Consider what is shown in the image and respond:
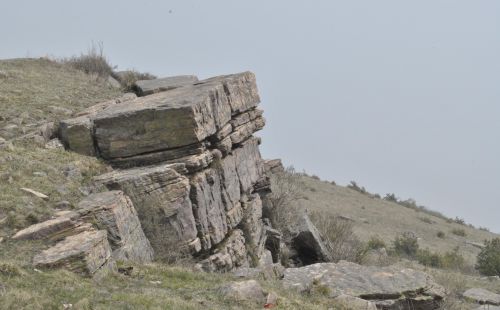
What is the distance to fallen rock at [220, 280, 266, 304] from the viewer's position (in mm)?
9523

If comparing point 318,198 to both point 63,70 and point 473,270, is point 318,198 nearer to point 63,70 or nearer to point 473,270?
point 473,270

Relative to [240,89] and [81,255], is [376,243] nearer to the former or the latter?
[240,89]

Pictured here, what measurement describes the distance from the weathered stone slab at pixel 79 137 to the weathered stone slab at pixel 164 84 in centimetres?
468

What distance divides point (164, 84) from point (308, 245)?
7343 millimetres

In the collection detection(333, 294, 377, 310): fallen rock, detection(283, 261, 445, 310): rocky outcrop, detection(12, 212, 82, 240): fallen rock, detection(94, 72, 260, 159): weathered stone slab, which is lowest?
detection(283, 261, 445, 310): rocky outcrop

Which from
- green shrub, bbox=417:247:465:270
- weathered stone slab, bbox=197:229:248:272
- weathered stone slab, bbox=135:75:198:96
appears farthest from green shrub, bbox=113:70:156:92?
green shrub, bbox=417:247:465:270

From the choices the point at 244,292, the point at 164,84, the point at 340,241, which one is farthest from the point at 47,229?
the point at 340,241

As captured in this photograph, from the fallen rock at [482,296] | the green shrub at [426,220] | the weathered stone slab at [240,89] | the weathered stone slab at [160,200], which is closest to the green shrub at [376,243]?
the green shrub at [426,220]

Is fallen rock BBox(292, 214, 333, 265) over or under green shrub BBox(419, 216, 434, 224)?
over

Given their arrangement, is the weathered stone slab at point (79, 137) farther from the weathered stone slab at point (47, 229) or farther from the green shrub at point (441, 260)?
the green shrub at point (441, 260)

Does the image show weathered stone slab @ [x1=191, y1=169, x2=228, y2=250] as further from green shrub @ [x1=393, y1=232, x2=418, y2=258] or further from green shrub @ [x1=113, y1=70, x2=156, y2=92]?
green shrub @ [x1=393, y1=232, x2=418, y2=258]

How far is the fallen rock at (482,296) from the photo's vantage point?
696 inches

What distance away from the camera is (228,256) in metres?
15.2

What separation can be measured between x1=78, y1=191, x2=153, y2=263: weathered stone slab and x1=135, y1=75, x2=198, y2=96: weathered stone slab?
783 cm
